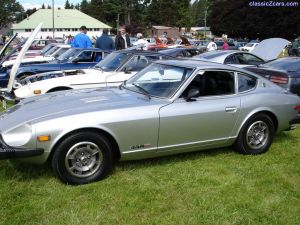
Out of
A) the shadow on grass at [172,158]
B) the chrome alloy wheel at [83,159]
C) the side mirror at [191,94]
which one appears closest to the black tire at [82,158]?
the chrome alloy wheel at [83,159]

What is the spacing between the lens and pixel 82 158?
455 centimetres

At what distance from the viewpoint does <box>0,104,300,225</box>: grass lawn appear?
12.9 feet

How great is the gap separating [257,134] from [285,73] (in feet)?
10.1

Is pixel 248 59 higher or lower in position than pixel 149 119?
higher

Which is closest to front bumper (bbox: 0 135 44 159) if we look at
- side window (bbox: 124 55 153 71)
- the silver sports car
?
the silver sports car

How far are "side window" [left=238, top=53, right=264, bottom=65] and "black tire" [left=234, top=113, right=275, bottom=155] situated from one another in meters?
6.59

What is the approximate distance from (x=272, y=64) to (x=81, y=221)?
7.28 meters

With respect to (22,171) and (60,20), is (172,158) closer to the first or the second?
(22,171)

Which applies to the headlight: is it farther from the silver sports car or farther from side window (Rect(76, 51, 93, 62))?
side window (Rect(76, 51, 93, 62))

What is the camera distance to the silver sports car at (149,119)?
4383 millimetres

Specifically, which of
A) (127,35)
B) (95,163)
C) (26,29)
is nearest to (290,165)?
(95,163)

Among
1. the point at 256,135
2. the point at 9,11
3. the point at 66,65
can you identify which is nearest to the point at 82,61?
the point at 66,65

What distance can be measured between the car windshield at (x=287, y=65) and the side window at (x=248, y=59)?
2.46 metres

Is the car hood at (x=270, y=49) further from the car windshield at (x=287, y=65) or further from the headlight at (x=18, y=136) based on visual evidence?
the headlight at (x=18, y=136)
